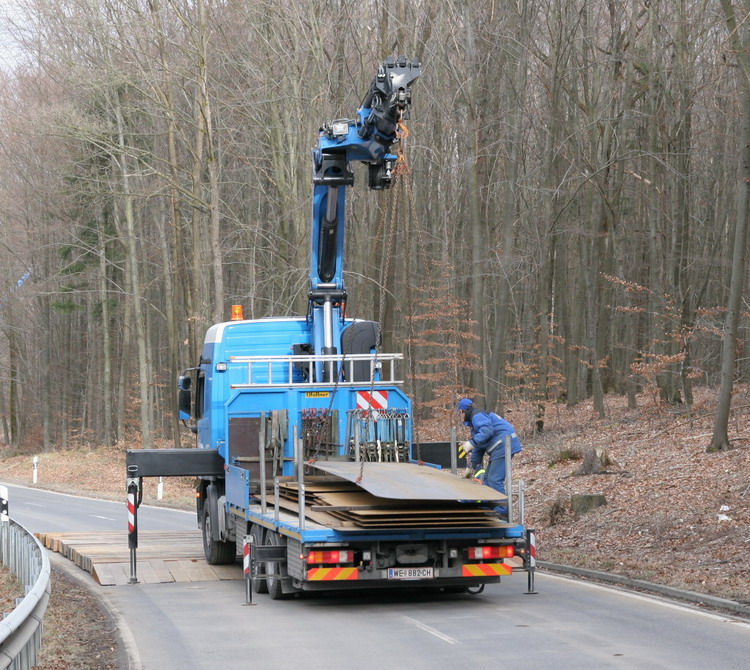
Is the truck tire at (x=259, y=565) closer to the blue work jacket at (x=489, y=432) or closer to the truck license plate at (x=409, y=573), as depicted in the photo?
the truck license plate at (x=409, y=573)

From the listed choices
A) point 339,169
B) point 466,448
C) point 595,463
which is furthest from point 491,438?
point 595,463

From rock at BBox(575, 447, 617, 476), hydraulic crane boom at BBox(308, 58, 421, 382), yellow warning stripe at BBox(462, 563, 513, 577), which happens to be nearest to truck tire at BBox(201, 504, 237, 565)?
hydraulic crane boom at BBox(308, 58, 421, 382)

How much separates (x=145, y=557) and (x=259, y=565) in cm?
421

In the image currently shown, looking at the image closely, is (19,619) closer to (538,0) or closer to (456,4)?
(456,4)

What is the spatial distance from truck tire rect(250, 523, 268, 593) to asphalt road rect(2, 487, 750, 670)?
269mm

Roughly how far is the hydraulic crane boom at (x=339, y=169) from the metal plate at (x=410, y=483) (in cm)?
292

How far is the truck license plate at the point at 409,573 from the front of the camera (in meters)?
11.9

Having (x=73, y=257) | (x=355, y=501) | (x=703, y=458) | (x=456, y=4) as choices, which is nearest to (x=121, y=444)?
(x=73, y=257)

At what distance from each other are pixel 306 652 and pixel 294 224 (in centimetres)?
2228

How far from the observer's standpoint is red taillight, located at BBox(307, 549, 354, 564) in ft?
38.2

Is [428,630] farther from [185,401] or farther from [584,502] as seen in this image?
[185,401]

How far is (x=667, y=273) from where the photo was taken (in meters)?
30.2

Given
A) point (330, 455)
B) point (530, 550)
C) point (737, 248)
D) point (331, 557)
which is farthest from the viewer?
point (737, 248)

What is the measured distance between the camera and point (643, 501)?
18.2 m
